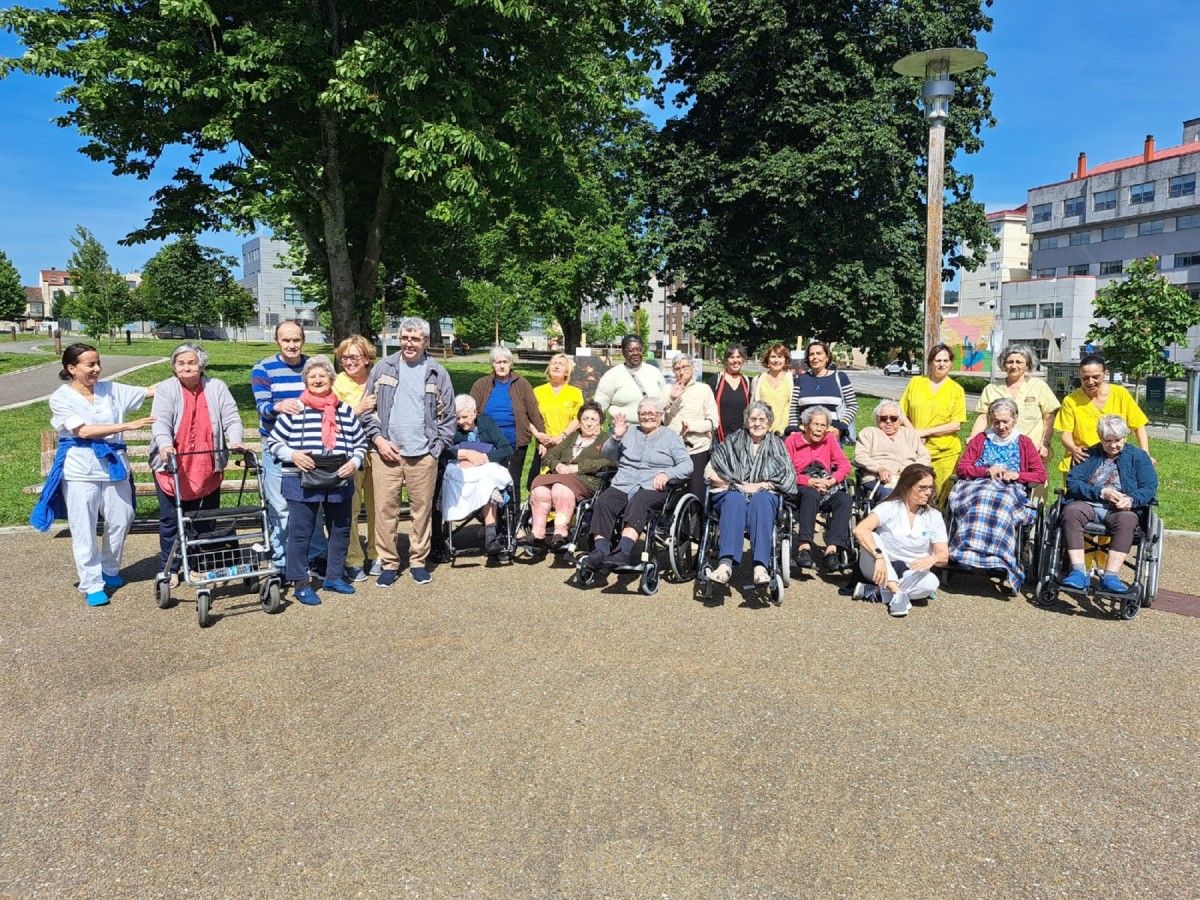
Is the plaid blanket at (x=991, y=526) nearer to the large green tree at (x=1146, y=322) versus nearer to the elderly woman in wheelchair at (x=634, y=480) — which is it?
the elderly woman in wheelchair at (x=634, y=480)

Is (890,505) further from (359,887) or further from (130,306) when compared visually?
(130,306)

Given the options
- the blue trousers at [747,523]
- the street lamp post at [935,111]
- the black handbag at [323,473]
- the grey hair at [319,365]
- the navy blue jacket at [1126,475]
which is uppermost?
the street lamp post at [935,111]

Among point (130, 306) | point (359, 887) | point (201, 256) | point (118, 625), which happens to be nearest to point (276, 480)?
point (118, 625)

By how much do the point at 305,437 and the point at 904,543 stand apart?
4.29m

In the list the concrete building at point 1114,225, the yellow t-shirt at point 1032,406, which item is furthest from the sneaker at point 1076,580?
the concrete building at point 1114,225

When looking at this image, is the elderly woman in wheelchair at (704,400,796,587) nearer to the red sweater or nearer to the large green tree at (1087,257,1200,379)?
the red sweater

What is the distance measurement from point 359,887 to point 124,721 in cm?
191

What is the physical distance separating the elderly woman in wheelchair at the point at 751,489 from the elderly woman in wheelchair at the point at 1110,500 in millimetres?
1954

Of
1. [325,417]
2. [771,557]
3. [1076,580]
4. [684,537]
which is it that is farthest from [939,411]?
[325,417]

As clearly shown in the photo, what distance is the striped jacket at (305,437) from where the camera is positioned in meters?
5.80

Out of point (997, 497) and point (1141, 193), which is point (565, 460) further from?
point (1141, 193)

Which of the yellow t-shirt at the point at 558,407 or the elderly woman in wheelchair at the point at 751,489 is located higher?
the yellow t-shirt at the point at 558,407

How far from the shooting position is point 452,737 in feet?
12.7

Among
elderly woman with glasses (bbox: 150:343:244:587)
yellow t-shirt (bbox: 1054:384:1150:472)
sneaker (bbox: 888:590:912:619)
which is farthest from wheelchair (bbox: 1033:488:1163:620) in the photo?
elderly woman with glasses (bbox: 150:343:244:587)
